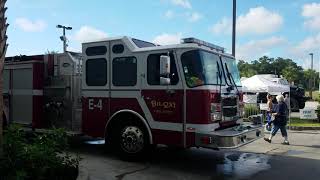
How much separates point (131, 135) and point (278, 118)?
5.76m

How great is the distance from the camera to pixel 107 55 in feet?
36.2

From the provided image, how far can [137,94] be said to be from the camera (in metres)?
10.5

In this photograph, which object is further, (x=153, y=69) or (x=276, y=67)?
(x=276, y=67)

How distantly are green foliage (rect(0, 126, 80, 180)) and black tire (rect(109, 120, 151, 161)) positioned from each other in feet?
8.53

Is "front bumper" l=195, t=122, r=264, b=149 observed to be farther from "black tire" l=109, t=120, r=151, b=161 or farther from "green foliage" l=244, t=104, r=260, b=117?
"green foliage" l=244, t=104, r=260, b=117

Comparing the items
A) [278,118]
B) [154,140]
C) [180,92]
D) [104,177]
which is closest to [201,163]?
[154,140]

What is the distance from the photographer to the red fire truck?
31.6ft

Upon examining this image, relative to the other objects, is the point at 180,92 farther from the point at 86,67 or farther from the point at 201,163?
the point at 86,67

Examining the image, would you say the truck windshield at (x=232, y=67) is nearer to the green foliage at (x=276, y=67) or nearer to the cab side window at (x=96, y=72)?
the cab side window at (x=96, y=72)

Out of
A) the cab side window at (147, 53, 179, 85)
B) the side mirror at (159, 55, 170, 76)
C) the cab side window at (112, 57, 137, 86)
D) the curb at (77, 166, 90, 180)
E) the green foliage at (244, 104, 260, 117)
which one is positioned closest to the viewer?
the curb at (77, 166, 90, 180)

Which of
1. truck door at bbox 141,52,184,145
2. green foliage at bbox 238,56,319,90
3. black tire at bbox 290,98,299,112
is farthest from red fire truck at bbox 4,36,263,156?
green foliage at bbox 238,56,319,90

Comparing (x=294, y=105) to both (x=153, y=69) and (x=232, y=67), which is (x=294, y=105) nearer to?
(x=232, y=67)

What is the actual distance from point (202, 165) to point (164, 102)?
176 cm

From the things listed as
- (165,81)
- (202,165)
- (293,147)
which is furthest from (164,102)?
(293,147)
